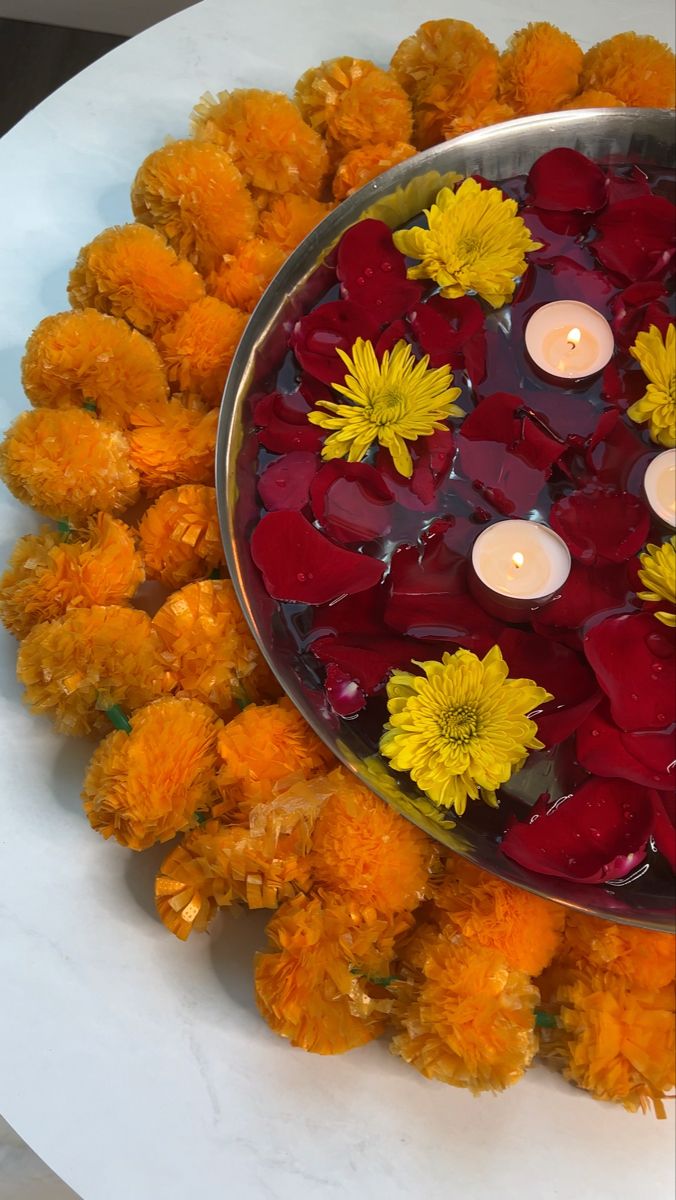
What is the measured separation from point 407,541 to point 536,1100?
0.35 meters

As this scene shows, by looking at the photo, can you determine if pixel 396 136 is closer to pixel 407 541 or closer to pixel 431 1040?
pixel 407 541

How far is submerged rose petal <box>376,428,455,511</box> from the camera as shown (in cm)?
66

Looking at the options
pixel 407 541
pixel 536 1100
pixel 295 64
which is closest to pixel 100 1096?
pixel 536 1100

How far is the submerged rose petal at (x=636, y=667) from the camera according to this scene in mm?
580

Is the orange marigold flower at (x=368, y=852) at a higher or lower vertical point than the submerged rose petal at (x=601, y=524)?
lower

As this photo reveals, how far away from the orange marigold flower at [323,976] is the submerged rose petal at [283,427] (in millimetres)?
313

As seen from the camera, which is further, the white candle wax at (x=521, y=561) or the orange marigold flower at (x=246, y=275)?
the orange marigold flower at (x=246, y=275)

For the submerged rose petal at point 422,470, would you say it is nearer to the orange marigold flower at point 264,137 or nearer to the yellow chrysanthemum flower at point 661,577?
the yellow chrysanthemum flower at point 661,577

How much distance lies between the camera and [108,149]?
0.85 metres

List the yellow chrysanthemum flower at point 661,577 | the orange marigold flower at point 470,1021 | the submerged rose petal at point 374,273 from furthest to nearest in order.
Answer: the submerged rose petal at point 374,273
the yellow chrysanthemum flower at point 661,577
the orange marigold flower at point 470,1021

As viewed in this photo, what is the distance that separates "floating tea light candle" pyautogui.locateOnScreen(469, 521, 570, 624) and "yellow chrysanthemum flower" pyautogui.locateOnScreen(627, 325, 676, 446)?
0.11 m

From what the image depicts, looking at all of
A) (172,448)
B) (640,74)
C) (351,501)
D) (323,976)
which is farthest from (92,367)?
(640,74)

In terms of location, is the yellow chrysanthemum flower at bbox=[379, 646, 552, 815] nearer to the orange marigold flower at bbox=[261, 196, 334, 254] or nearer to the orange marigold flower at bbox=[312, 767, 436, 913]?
the orange marigold flower at bbox=[312, 767, 436, 913]

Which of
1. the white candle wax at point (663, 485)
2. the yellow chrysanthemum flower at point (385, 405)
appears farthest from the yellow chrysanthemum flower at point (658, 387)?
the yellow chrysanthemum flower at point (385, 405)
